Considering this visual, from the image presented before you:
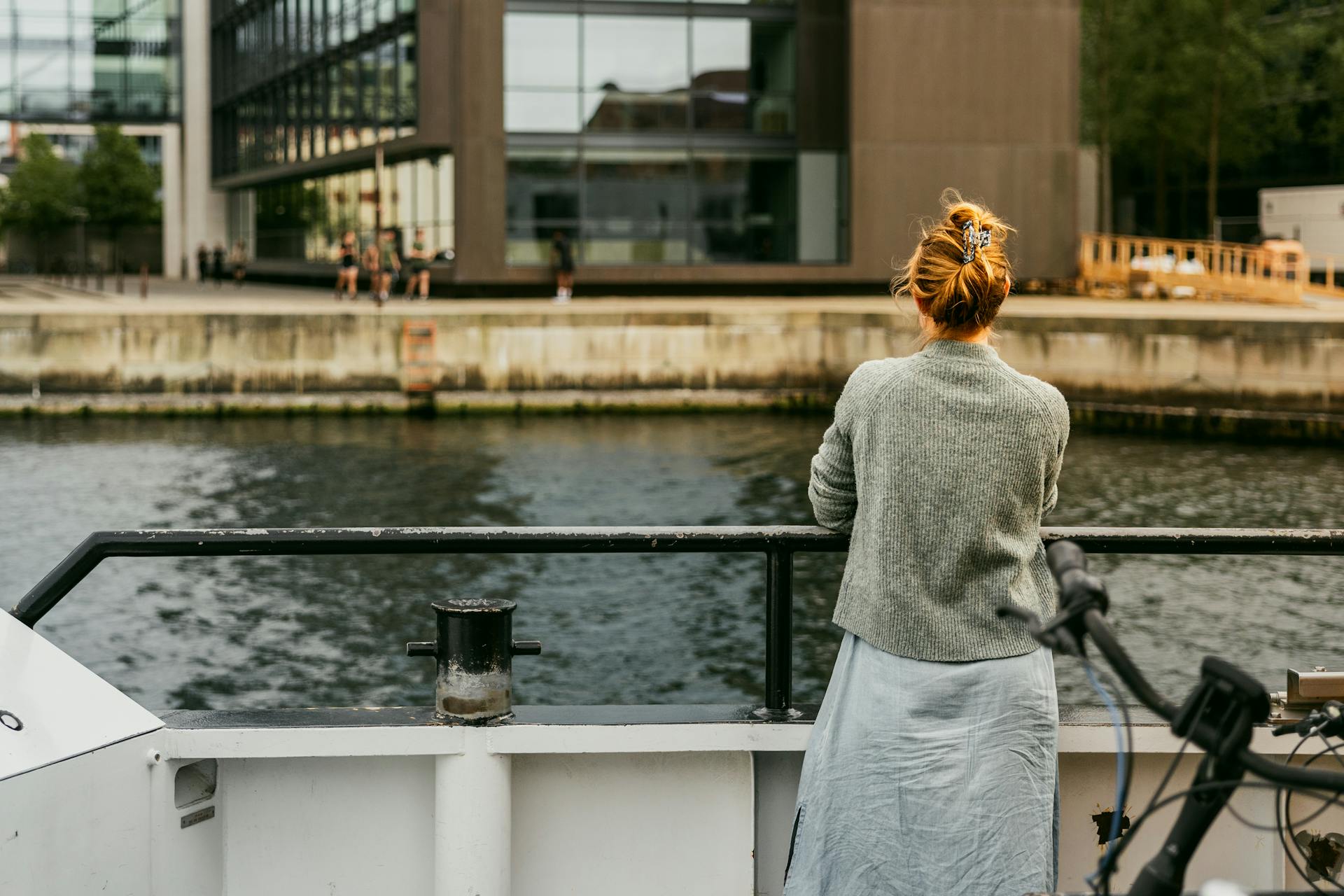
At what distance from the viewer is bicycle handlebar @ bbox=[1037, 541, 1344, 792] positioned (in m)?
1.90

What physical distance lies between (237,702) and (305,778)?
33.4 feet

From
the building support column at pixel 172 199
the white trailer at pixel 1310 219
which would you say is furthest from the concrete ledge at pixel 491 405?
the building support column at pixel 172 199

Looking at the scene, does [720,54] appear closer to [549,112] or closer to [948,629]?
[549,112]

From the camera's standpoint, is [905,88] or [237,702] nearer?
[237,702]

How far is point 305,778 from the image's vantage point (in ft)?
12.7

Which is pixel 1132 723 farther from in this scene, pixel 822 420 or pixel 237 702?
pixel 822 420

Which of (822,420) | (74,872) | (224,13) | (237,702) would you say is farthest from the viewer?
(224,13)

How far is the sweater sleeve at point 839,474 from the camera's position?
10.5 ft

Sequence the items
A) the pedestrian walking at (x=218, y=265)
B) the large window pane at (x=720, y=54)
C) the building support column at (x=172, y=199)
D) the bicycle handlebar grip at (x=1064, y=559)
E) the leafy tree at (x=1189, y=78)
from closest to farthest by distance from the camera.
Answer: the bicycle handlebar grip at (x=1064, y=559)
the large window pane at (x=720, y=54)
the leafy tree at (x=1189, y=78)
the pedestrian walking at (x=218, y=265)
the building support column at (x=172, y=199)

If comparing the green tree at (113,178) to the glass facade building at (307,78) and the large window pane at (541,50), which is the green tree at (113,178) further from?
the large window pane at (541,50)

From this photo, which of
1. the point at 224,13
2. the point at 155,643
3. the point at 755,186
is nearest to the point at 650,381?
the point at 755,186

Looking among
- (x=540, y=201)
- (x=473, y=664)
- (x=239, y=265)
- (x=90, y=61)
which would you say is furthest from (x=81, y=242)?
(x=473, y=664)

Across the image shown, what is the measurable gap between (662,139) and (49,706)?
37668 millimetres

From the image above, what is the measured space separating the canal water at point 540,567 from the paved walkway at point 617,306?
3.08 meters
